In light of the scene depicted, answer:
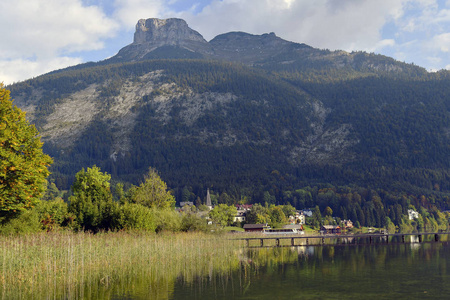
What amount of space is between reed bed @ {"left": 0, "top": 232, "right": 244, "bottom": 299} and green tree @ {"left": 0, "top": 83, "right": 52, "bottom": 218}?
5137 millimetres

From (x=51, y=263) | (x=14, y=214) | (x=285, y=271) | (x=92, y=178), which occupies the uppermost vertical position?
(x=92, y=178)

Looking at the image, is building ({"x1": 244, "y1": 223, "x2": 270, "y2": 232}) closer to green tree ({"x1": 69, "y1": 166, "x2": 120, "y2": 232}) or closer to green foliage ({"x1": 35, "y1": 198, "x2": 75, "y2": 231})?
green tree ({"x1": 69, "y1": 166, "x2": 120, "y2": 232})

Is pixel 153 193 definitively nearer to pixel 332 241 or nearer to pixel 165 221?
pixel 165 221

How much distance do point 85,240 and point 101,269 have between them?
296 inches

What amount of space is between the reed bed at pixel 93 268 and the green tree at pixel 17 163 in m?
5.14

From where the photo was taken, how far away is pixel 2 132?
43781 millimetres

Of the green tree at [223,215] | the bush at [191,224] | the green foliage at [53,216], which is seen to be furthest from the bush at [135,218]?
the green tree at [223,215]

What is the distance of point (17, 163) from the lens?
4250cm

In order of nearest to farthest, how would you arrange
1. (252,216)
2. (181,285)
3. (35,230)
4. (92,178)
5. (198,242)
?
(181,285)
(35,230)
(198,242)
(92,178)
(252,216)

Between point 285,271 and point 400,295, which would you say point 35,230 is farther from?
point 400,295

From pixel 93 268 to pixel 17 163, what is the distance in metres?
13.2

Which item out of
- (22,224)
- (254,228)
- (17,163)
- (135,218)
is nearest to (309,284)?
(17,163)

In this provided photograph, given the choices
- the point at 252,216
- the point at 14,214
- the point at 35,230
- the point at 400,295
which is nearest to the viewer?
the point at 400,295

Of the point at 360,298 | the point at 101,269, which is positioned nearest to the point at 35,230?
the point at 101,269
